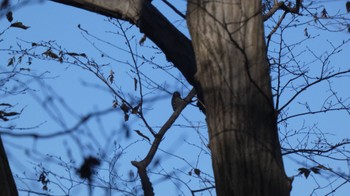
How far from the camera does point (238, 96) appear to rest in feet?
10.7

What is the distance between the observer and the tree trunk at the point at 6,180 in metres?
2.86

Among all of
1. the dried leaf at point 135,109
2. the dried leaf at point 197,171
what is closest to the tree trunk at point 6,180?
the dried leaf at point 135,109

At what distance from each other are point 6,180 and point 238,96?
1.18 metres

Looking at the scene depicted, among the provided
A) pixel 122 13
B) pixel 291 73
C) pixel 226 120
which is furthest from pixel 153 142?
pixel 291 73

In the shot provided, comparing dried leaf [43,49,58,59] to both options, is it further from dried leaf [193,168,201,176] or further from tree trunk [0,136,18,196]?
tree trunk [0,136,18,196]

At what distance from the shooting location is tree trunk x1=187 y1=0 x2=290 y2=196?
3125mm

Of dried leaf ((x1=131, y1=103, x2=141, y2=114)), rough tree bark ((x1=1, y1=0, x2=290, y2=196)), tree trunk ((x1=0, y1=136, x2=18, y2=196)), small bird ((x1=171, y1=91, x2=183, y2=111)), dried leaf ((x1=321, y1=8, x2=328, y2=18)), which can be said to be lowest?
tree trunk ((x1=0, y1=136, x2=18, y2=196))

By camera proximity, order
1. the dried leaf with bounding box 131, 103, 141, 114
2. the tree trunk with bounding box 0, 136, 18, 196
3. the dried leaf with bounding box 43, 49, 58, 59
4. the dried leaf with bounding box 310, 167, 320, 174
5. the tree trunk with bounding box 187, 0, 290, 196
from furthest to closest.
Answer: the dried leaf with bounding box 43, 49, 58, 59 < the dried leaf with bounding box 131, 103, 141, 114 < the dried leaf with bounding box 310, 167, 320, 174 < the tree trunk with bounding box 187, 0, 290, 196 < the tree trunk with bounding box 0, 136, 18, 196

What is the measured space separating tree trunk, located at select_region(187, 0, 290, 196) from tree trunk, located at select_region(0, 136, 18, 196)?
97 cm

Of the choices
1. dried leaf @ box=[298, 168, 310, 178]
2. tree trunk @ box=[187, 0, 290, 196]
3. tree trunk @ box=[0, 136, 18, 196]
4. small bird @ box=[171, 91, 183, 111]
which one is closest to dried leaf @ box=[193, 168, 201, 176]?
small bird @ box=[171, 91, 183, 111]

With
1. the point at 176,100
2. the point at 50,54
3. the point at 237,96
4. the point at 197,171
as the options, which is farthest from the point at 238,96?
the point at 50,54

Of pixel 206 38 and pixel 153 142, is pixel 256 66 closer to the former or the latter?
pixel 206 38

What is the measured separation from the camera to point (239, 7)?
11.1ft

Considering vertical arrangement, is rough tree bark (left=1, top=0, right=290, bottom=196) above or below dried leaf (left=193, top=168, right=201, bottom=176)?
below
